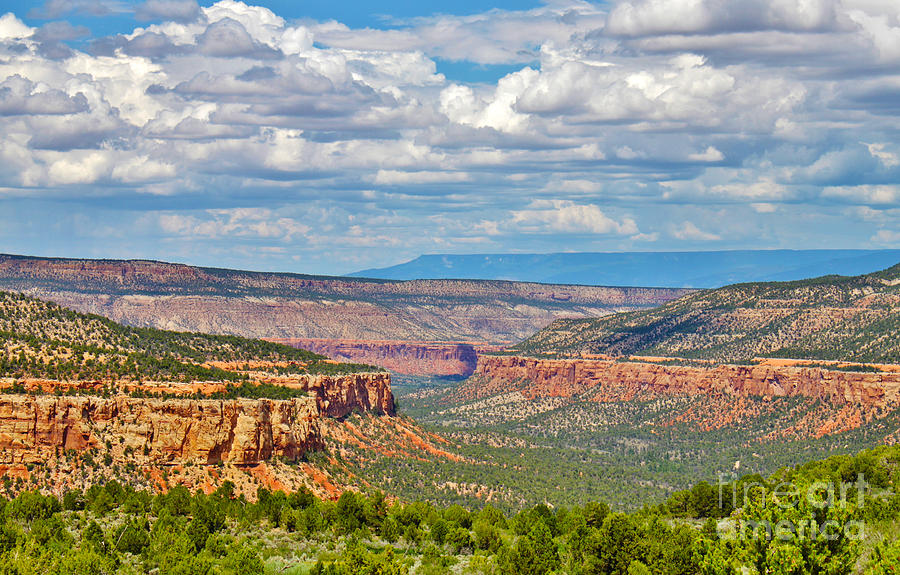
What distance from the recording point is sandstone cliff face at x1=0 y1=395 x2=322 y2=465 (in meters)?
83.0

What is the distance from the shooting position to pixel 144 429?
86.2 meters

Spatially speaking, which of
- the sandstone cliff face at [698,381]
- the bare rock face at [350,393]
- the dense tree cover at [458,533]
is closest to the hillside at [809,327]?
the sandstone cliff face at [698,381]

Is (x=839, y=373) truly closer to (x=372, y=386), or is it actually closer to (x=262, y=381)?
(x=372, y=386)

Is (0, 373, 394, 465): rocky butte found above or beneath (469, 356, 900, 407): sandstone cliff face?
beneath

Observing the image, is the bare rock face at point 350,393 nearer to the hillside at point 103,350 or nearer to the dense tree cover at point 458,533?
the hillside at point 103,350

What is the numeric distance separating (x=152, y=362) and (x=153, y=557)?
120 ft

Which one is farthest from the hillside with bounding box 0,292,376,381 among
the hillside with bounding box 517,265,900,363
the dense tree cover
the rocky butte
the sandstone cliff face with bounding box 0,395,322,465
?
the hillside with bounding box 517,265,900,363

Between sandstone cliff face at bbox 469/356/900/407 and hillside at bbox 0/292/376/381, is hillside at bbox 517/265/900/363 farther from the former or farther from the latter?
hillside at bbox 0/292/376/381

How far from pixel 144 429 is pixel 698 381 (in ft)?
320

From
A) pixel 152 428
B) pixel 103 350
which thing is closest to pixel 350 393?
pixel 103 350

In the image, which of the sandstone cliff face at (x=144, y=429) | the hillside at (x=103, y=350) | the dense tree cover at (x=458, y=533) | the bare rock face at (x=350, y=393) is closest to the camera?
the dense tree cover at (x=458, y=533)

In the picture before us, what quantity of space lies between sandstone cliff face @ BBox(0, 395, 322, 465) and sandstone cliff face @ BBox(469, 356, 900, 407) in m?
74.3

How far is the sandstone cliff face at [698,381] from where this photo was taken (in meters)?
141

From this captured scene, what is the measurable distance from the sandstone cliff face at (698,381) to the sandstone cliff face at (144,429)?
2926 inches
